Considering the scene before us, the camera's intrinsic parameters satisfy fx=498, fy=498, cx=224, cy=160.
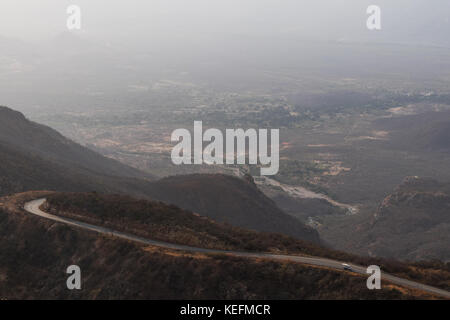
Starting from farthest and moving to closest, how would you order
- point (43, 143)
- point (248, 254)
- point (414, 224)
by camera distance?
point (43, 143)
point (414, 224)
point (248, 254)

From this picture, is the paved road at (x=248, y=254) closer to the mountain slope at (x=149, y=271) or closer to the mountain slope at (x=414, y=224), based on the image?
the mountain slope at (x=149, y=271)

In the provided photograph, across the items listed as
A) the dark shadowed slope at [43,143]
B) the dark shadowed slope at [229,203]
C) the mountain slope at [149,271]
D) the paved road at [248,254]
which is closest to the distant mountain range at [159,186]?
the dark shadowed slope at [229,203]

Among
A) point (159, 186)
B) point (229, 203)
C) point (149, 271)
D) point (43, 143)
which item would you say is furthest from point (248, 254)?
point (43, 143)

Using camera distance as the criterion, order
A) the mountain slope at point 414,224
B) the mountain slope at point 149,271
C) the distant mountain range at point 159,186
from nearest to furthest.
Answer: the mountain slope at point 149,271
the distant mountain range at point 159,186
the mountain slope at point 414,224

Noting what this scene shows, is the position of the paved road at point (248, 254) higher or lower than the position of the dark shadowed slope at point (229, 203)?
higher

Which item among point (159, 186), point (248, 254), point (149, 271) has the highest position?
point (149, 271)

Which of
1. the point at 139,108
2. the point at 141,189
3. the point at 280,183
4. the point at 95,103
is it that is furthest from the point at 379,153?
the point at 95,103

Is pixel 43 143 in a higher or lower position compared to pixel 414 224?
higher

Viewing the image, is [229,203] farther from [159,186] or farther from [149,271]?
[149,271]

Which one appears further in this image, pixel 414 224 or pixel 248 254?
pixel 414 224

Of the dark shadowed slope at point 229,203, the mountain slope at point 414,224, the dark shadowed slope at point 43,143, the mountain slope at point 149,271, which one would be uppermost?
the dark shadowed slope at point 43,143
